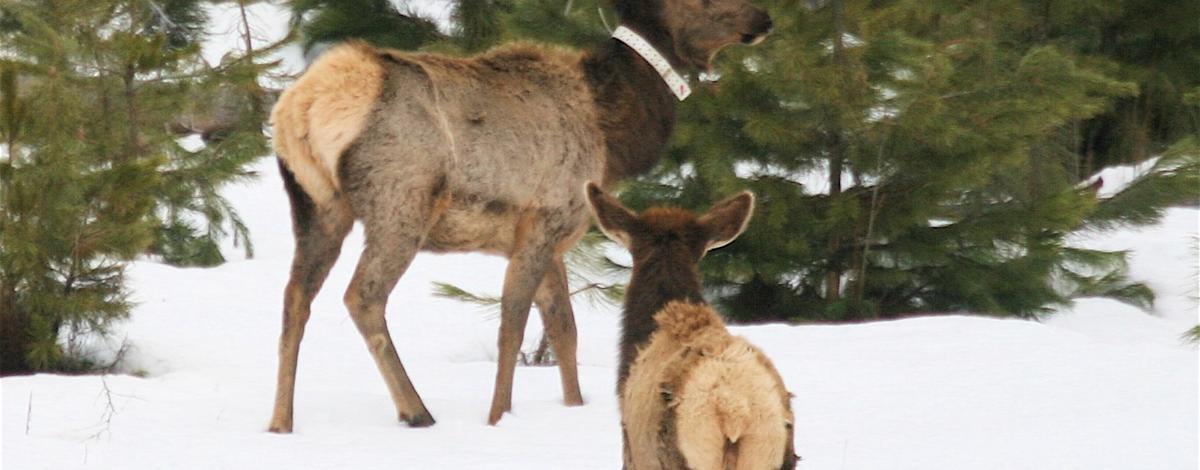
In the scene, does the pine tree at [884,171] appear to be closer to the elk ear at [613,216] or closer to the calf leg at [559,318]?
the calf leg at [559,318]

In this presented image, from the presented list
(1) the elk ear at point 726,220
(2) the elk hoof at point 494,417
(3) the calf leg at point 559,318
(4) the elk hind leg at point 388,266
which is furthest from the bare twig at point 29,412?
(1) the elk ear at point 726,220

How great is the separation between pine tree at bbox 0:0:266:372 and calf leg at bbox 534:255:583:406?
2145 mm

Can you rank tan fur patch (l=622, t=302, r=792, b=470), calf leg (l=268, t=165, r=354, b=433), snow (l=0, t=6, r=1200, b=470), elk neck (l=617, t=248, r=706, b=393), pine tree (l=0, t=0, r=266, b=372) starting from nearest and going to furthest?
tan fur patch (l=622, t=302, r=792, b=470) → elk neck (l=617, t=248, r=706, b=393) → snow (l=0, t=6, r=1200, b=470) → calf leg (l=268, t=165, r=354, b=433) → pine tree (l=0, t=0, r=266, b=372)

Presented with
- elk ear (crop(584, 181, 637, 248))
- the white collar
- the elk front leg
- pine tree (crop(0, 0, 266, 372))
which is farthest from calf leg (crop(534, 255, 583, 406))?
elk ear (crop(584, 181, 637, 248))

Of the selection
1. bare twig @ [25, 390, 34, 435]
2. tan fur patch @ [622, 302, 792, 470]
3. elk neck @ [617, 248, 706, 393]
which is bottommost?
bare twig @ [25, 390, 34, 435]

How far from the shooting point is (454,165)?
7539mm

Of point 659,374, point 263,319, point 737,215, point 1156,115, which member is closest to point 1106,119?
point 1156,115

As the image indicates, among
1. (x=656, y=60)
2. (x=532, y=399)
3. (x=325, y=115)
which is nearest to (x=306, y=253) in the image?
(x=325, y=115)

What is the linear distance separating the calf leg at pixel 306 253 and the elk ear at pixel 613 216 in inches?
96.5

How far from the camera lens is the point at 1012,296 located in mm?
11969

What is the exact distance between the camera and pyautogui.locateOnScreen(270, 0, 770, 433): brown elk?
7.33 meters

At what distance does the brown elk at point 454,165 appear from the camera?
7328 mm

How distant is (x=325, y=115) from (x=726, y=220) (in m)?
2.54

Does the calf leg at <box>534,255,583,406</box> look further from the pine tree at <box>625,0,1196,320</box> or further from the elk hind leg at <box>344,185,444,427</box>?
the pine tree at <box>625,0,1196,320</box>
